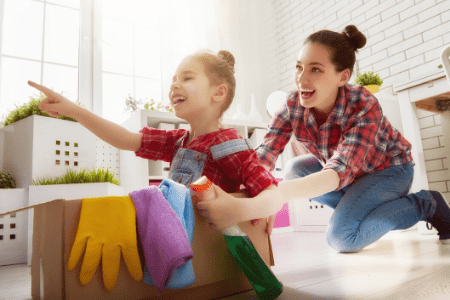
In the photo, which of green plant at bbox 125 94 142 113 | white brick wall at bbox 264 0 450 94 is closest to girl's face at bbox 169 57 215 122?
green plant at bbox 125 94 142 113

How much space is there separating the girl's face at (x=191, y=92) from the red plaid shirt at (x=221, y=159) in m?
0.08

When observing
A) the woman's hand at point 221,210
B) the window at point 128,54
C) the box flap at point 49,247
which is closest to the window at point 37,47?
the window at point 128,54

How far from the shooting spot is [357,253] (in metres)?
1.13

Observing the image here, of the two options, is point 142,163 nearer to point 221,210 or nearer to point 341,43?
point 341,43

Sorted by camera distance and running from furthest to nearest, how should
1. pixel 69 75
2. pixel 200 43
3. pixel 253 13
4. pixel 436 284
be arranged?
pixel 253 13, pixel 200 43, pixel 69 75, pixel 436 284

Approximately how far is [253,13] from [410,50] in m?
1.67

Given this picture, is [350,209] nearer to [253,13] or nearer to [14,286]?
[14,286]

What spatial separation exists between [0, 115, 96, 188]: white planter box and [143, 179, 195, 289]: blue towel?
110 centimetres

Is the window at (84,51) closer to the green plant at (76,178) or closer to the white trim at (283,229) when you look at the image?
the green plant at (76,178)

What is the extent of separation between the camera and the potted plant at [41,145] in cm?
145

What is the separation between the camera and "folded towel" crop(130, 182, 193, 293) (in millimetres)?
494

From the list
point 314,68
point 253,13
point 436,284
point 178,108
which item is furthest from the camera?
point 253,13

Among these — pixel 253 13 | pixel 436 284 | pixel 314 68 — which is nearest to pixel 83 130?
pixel 314 68

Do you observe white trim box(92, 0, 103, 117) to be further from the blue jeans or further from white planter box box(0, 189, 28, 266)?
the blue jeans
